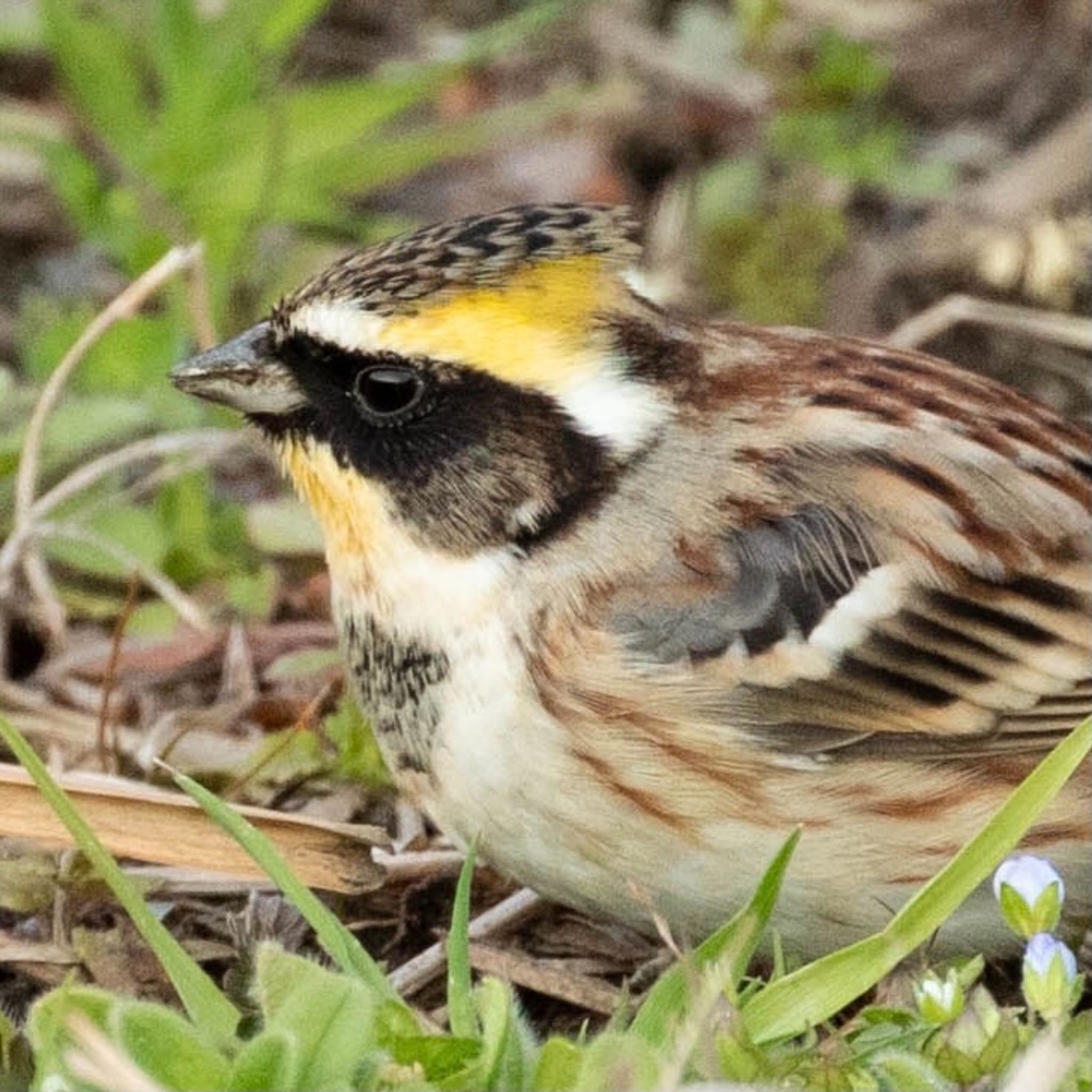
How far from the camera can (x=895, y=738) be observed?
11.2 feet

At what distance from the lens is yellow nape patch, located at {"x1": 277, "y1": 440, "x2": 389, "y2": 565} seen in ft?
11.4

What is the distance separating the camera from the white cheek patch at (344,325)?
3.33 m

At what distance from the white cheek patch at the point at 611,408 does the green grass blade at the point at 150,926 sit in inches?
34.8

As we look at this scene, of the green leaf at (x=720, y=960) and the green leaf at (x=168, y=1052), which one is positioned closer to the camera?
the green leaf at (x=168, y=1052)

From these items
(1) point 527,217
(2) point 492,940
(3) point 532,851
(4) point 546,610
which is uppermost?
(1) point 527,217

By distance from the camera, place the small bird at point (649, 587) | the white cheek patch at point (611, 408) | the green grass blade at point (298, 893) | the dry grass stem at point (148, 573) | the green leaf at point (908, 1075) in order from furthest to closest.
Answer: the dry grass stem at point (148, 573) < the white cheek patch at point (611, 408) < the small bird at point (649, 587) < the green grass blade at point (298, 893) < the green leaf at point (908, 1075)

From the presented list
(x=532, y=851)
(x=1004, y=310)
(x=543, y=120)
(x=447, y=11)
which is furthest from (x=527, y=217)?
(x=447, y=11)

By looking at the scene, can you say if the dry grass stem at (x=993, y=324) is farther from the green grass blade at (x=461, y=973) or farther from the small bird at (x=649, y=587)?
the green grass blade at (x=461, y=973)

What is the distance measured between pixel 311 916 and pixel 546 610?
23.9 inches

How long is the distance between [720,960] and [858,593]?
0.69 m

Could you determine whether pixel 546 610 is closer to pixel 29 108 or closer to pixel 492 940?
pixel 492 940

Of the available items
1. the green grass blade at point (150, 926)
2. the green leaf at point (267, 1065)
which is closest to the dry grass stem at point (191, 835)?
the green grass blade at point (150, 926)

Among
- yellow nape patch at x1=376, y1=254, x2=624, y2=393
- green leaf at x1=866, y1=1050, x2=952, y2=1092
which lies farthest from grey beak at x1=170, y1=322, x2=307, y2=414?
green leaf at x1=866, y1=1050, x2=952, y2=1092

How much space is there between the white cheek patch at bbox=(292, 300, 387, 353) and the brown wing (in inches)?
18.4
